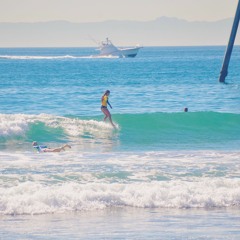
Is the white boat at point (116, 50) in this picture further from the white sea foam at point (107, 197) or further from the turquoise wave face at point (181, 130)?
the white sea foam at point (107, 197)

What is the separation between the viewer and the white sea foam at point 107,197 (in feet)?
50.4

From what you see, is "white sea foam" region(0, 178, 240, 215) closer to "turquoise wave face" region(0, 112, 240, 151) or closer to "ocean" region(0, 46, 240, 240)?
"ocean" region(0, 46, 240, 240)

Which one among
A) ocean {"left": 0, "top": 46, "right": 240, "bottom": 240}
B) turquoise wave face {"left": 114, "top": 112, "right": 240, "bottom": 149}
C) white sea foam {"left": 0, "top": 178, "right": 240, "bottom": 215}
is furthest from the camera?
turquoise wave face {"left": 114, "top": 112, "right": 240, "bottom": 149}

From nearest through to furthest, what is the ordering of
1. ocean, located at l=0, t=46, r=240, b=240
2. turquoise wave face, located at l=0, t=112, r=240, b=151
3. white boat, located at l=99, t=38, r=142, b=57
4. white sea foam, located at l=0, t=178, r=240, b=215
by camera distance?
ocean, located at l=0, t=46, r=240, b=240, white sea foam, located at l=0, t=178, r=240, b=215, turquoise wave face, located at l=0, t=112, r=240, b=151, white boat, located at l=99, t=38, r=142, b=57

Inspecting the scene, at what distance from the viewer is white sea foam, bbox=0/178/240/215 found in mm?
15359

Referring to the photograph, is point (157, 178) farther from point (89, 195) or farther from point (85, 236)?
point (85, 236)

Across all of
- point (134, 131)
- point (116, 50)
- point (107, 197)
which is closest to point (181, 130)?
point (134, 131)

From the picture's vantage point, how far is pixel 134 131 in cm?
2928

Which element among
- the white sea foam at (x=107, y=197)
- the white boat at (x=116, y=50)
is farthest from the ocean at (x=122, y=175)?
the white boat at (x=116, y=50)

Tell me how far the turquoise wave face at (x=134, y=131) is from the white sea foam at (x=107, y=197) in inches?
314

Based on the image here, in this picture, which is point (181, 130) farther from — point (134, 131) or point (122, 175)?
point (122, 175)

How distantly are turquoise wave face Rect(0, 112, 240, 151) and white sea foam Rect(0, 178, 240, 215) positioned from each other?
798 cm

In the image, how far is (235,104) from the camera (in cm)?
3878

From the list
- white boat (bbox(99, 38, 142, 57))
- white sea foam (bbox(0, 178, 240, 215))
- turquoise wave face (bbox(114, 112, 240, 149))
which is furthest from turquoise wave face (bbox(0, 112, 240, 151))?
white boat (bbox(99, 38, 142, 57))
